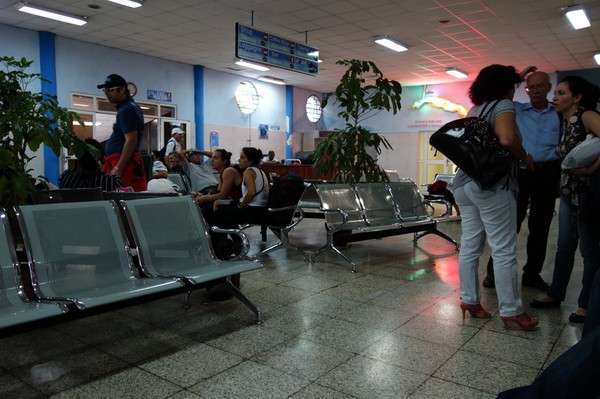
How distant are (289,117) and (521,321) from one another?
45.2 ft

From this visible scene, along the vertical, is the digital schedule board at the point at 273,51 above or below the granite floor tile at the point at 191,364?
above

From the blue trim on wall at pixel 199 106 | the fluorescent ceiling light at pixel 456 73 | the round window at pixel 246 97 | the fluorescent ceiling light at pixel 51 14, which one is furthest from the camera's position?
the round window at pixel 246 97

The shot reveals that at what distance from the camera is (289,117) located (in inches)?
629

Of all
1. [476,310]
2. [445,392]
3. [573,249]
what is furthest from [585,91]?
[445,392]

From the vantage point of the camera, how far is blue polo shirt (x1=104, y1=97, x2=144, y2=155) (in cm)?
333

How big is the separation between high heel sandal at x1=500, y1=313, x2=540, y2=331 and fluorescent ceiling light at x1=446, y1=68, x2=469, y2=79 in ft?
37.6

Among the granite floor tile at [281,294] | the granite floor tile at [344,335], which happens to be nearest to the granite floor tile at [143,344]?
the granite floor tile at [344,335]

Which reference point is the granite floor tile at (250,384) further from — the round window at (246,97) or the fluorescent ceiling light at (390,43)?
the round window at (246,97)

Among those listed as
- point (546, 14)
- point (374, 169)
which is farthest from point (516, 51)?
point (374, 169)

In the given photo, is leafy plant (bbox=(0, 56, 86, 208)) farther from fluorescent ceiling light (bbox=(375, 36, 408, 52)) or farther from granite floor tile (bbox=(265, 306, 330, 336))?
fluorescent ceiling light (bbox=(375, 36, 408, 52))

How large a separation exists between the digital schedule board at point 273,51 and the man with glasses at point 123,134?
4308mm

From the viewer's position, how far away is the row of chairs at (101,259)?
2.13 meters

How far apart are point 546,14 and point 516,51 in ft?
9.14

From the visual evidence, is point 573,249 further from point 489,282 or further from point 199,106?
point 199,106
